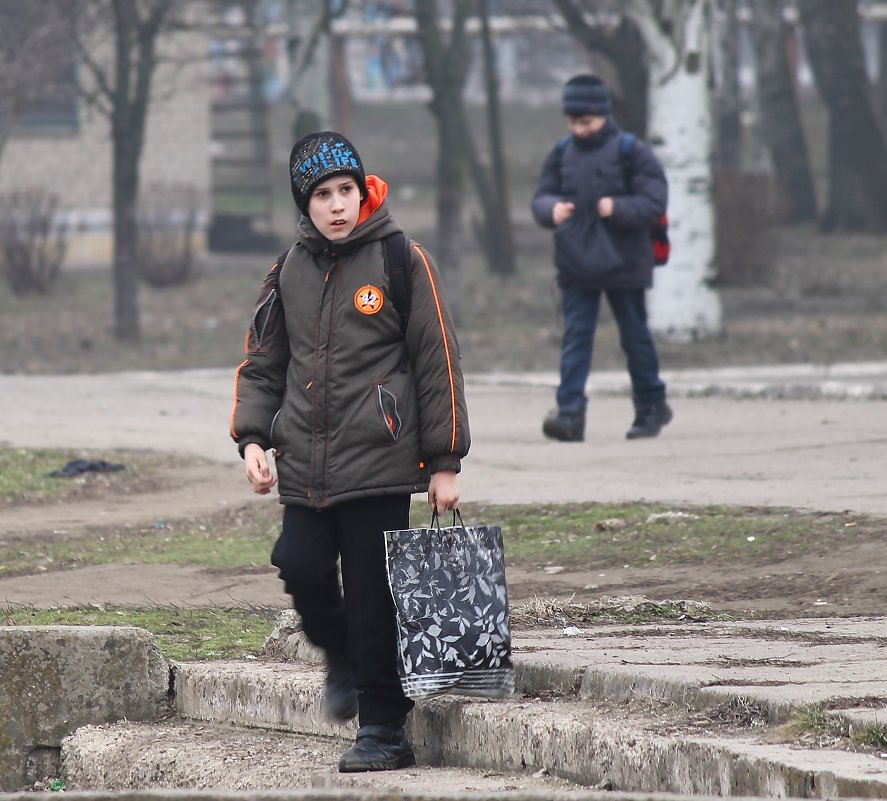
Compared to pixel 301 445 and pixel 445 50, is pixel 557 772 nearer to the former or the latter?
pixel 301 445

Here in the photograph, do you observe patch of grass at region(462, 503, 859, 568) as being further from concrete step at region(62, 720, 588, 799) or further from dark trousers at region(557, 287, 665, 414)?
concrete step at region(62, 720, 588, 799)

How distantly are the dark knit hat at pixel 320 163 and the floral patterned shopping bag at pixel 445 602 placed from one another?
87 centimetres

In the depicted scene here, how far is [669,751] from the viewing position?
3.85m

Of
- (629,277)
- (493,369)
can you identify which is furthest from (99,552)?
(493,369)

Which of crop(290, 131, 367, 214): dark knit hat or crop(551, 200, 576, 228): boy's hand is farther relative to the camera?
crop(551, 200, 576, 228): boy's hand

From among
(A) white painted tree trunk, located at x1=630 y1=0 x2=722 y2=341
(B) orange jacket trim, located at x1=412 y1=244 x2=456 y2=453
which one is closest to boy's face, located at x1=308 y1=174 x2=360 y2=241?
(B) orange jacket trim, located at x1=412 y1=244 x2=456 y2=453

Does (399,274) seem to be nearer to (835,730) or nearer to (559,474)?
(835,730)

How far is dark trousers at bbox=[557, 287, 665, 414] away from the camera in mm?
8781

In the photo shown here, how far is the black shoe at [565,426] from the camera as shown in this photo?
913cm

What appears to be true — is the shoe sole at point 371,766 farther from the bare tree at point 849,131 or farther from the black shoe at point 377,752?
the bare tree at point 849,131

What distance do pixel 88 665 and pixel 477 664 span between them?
4.54 ft

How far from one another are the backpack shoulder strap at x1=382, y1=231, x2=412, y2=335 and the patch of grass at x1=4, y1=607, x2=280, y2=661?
1633mm

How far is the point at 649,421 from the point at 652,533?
7.90ft

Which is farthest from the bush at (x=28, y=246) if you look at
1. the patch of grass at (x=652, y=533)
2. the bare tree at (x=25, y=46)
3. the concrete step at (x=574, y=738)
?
the concrete step at (x=574, y=738)
